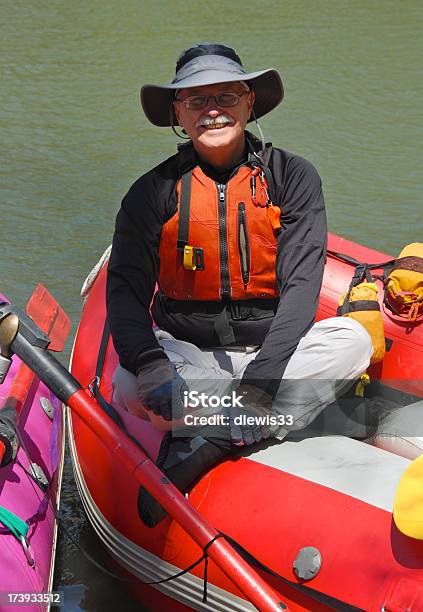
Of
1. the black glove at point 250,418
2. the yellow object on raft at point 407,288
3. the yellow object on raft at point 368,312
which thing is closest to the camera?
the black glove at point 250,418

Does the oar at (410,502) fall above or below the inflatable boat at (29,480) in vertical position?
above

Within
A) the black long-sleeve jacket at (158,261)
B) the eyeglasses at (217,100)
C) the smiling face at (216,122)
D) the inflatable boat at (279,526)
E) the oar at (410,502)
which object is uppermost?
the eyeglasses at (217,100)

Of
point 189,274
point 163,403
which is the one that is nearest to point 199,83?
point 189,274

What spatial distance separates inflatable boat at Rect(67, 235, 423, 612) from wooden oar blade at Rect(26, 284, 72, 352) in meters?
0.19

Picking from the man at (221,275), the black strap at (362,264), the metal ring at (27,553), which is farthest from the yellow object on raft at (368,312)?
the metal ring at (27,553)

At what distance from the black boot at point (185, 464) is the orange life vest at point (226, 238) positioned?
40 centimetres

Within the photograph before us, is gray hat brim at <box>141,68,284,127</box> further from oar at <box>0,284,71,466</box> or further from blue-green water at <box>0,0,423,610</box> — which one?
blue-green water at <box>0,0,423,610</box>

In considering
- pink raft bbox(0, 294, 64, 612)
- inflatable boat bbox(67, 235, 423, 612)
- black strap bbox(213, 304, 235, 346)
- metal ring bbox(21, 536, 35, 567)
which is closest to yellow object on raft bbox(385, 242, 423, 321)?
inflatable boat bbox(67, 235, 423, 612)

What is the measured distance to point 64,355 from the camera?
140 inches

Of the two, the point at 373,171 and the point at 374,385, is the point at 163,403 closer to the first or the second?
the point at 374,385

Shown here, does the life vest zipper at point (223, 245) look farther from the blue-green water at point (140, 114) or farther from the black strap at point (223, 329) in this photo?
the blue-green water at point (140, 114)

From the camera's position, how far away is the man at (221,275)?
221 centimetres

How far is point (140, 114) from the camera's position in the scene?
222 inches

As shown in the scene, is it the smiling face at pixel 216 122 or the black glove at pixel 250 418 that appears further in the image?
the smiling face at pixel 216 122
